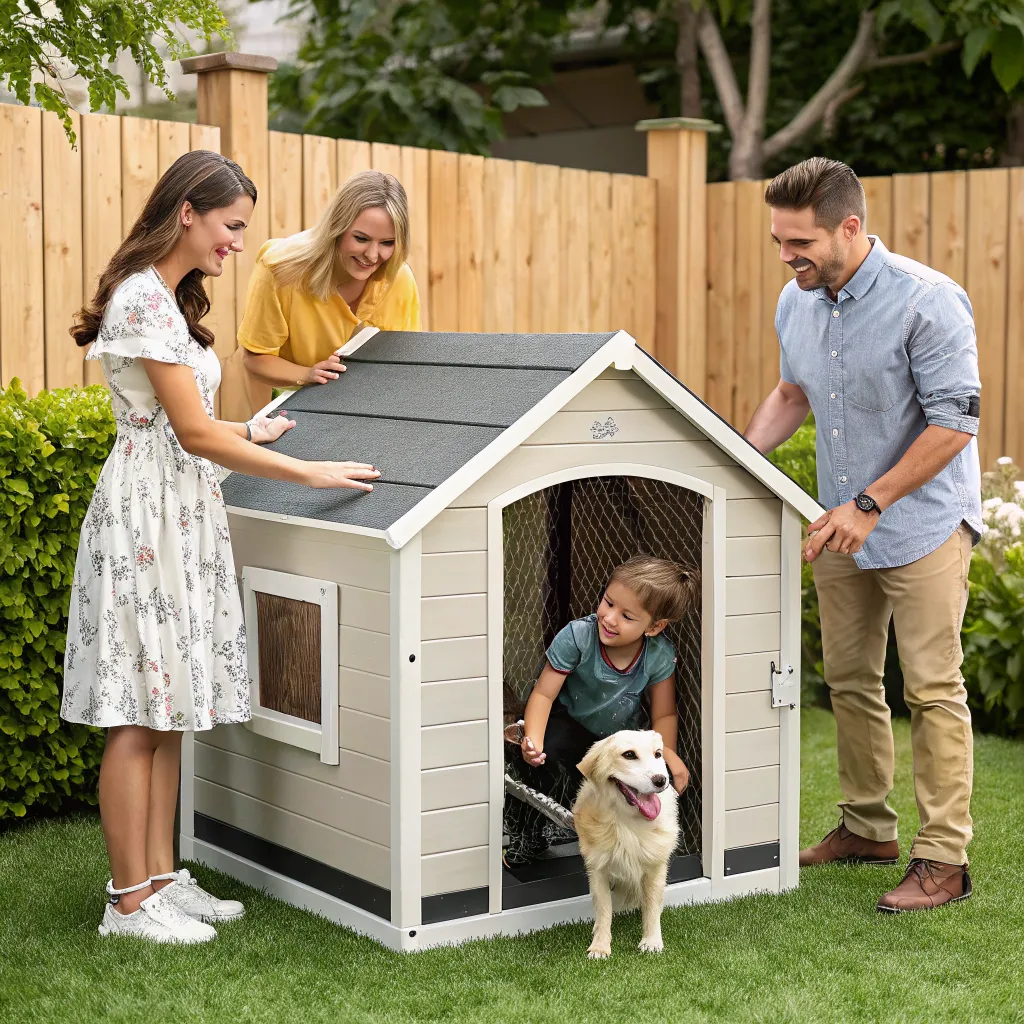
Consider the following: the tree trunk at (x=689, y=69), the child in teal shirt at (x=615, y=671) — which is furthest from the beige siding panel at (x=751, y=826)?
the tree trunk at (x=689, y=69)

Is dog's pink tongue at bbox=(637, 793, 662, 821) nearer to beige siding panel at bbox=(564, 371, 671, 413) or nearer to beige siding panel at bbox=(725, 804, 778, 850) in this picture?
beige siding panel at bbox=(725, 804, 778, 850)

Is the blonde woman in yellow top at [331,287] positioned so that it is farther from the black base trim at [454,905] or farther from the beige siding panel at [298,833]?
the black base trim at [454,905]

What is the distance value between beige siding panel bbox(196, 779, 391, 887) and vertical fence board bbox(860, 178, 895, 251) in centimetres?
412

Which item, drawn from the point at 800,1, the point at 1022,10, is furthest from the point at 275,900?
the point at 800,1

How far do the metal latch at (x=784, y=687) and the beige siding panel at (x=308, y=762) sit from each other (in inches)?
38.9

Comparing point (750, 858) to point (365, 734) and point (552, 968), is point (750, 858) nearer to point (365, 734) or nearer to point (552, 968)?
point (552, 968)

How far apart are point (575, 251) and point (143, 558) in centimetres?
357

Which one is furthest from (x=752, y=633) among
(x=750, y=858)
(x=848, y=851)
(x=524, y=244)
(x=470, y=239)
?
(x=524, y=244)

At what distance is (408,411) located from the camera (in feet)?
10.8

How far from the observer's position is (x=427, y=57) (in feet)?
27.6

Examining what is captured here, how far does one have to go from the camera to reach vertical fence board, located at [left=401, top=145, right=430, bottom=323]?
5504 millimetres

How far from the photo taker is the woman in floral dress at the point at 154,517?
301 cm

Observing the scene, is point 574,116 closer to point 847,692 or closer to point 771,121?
point 771,121

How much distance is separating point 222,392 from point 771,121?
5.17 meters
